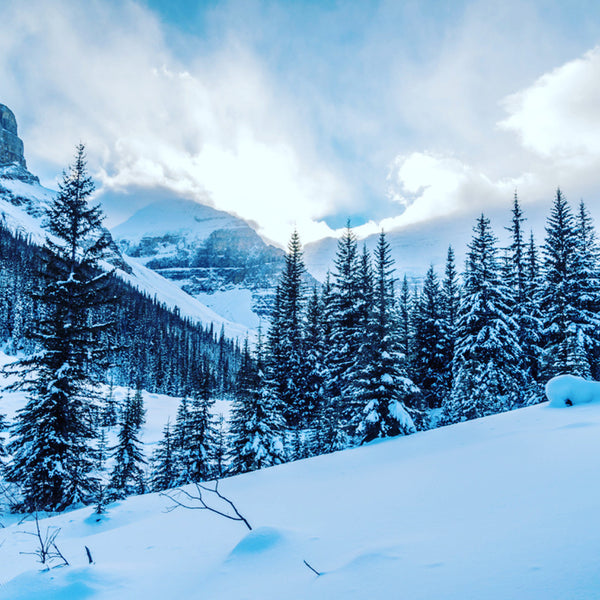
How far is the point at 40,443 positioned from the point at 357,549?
1347 cm

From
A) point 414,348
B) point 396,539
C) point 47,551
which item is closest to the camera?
point 396,539

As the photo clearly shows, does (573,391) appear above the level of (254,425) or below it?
above

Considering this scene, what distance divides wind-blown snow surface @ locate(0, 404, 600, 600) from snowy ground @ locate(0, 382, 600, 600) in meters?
0.01

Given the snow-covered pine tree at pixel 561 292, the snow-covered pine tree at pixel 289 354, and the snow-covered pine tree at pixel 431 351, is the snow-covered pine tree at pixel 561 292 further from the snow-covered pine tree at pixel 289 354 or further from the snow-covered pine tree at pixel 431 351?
the snow-covered pine tree at pixel 289 354

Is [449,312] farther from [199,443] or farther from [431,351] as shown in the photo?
[199,443]

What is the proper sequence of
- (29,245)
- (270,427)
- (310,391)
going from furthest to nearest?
1. (29,245)
2. (310,391)
3. (270,427)

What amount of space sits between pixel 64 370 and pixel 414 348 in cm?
2135

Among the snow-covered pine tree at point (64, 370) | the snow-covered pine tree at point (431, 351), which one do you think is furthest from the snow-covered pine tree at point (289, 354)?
the snow-covered pine tree at point (64, 370)

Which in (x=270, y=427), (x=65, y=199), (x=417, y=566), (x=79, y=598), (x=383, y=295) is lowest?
(x=270, y=427)

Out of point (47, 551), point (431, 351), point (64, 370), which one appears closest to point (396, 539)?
point (47, 551)

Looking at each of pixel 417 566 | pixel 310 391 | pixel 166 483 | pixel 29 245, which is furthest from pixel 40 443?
pixel 29 245

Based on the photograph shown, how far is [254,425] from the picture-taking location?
17.8 meters

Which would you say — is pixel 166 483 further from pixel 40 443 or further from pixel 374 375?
pixel 374 375

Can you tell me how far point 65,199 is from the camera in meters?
14.2
